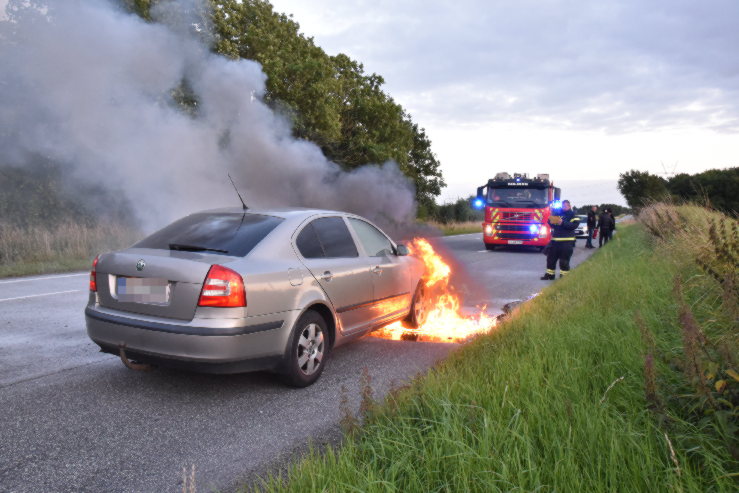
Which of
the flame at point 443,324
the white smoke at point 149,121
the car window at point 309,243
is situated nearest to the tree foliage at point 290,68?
the white smoke at point 149,121

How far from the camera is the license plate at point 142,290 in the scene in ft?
12.2

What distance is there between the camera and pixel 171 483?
2713mm

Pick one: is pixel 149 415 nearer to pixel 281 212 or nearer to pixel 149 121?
pixel 281 212

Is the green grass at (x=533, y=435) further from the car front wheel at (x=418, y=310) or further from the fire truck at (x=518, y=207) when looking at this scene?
the fire truck at (x=518, y=207)

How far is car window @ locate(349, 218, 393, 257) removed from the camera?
17.2 ft

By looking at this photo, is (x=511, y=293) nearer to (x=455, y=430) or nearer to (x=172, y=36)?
(x=455, y=430)

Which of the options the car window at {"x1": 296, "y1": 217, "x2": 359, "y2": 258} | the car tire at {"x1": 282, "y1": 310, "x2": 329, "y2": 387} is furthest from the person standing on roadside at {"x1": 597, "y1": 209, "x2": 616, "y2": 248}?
the car tire at {"x1": 282, "y1": 310, "x2": 329, "y2": 387}

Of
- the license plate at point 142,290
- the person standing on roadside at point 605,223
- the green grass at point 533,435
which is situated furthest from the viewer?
the person standing on roadside at point 605,223

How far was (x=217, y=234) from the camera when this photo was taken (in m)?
4.18

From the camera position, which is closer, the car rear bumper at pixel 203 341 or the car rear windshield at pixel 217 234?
the car rear bumper at pixel 203 341

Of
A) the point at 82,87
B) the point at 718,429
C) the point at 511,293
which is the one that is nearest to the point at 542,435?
the point at 718,429

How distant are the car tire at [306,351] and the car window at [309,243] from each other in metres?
0.48

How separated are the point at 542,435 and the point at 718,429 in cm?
78

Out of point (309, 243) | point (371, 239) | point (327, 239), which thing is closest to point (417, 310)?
point (371, 239)
